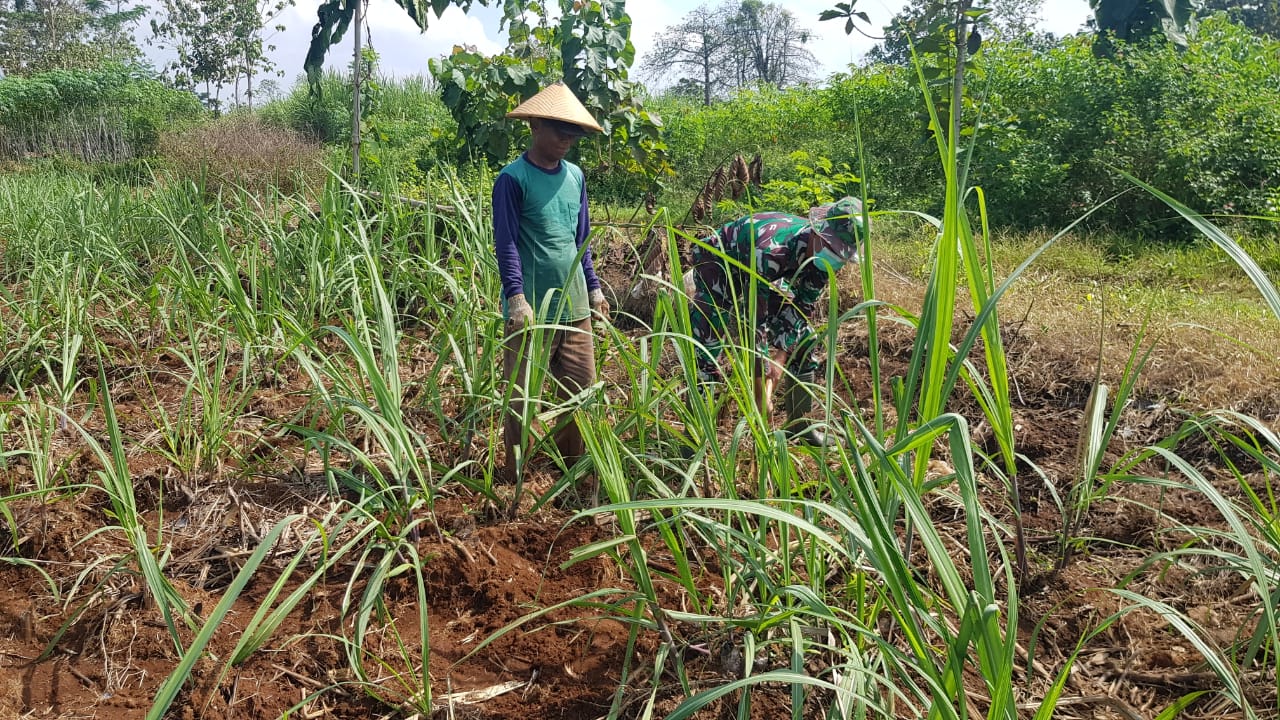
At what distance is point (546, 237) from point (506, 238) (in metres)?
0.16

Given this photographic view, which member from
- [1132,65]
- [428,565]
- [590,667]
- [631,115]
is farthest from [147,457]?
[1132,65]

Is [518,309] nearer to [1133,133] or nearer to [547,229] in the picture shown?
[547,229]

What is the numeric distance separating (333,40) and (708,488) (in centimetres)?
427

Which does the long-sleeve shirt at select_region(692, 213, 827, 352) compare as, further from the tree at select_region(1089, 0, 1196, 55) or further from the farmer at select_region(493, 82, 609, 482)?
the tree at select_region(1089, 0, 1196, 55)

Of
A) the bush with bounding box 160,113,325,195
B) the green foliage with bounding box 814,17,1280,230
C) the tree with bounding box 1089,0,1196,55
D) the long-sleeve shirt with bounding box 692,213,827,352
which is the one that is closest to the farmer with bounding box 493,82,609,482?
the long-sleeve shirt with bounding box 692,213,827,352

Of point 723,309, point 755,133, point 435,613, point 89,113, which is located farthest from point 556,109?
point 89,113

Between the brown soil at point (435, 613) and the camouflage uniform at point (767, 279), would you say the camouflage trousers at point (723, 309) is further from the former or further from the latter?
the brown soil at point (435, 613)

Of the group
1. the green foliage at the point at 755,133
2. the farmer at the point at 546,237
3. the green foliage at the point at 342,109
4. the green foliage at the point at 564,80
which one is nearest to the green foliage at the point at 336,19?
the green foliage at the point at 564,80

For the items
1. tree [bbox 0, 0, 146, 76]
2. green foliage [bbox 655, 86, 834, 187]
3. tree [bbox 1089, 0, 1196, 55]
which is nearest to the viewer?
tree [bbox 1089, 0, 1196, 55]

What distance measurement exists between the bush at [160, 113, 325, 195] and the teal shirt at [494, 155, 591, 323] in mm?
1809

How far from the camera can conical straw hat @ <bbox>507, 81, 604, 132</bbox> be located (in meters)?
2.31

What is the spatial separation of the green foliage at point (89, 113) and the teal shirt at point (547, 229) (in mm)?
12993

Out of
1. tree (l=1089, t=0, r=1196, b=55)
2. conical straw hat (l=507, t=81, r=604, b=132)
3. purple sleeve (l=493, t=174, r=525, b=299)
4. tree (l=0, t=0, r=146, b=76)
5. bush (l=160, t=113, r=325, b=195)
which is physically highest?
tree (l=0, t=0, r=146, b=76)

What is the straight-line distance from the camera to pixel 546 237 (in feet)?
8.05
